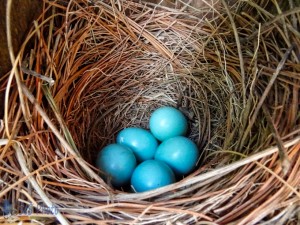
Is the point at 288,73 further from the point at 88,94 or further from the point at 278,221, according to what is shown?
the point at 88,94

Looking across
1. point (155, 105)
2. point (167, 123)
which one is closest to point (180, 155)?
point (167, 123)

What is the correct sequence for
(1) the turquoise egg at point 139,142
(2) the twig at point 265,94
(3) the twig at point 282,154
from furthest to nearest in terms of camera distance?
(1) the turquoise egg at point 139,142, (2) the twig at point 265,94, (3) the twig at point 282,154

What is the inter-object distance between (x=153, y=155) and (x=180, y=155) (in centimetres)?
12

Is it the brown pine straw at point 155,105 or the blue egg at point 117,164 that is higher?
the brown pine straw at point 155,105

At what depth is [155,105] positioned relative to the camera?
1316mm

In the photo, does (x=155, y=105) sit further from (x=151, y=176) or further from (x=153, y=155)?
(x=151, y=176)

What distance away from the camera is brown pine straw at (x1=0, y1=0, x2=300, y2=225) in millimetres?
774

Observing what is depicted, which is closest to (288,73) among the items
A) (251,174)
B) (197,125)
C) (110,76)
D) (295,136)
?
(295,136)

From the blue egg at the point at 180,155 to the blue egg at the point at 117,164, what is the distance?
3.7 inches

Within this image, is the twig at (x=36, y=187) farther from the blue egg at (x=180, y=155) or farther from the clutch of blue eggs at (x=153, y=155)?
the blue egg at (x=180, y=155)

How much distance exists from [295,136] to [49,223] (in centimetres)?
51

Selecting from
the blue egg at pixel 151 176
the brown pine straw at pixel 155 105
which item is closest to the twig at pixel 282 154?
the brown pine straw at pixel 155 105

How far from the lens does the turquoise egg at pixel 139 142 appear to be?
1176mm

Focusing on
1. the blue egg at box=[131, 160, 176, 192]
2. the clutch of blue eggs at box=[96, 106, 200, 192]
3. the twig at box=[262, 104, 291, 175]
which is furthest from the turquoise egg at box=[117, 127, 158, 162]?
the twig at box=[262, 104, 291, 175]
